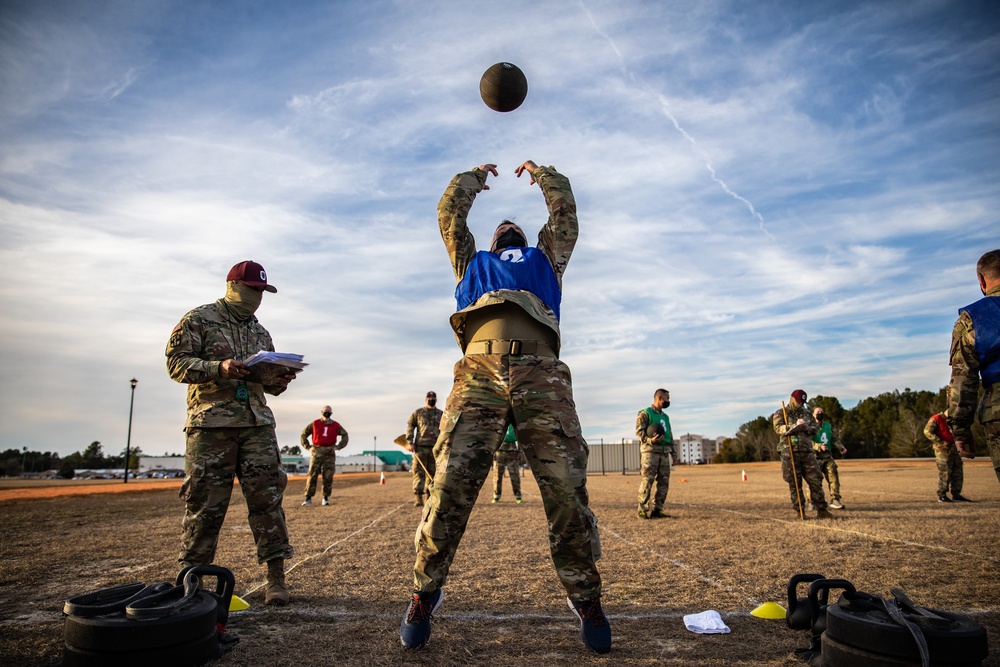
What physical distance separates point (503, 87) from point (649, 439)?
8.30 m

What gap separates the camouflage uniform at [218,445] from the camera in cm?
431

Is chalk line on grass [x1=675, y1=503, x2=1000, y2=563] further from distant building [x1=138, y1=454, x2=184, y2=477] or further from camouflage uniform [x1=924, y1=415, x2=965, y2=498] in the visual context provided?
distant building [x1=138, y1=454, x2=184, y2=477]

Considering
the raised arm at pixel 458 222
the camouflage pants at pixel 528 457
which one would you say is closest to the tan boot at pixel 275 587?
the camouflage pants at pixel 528 457

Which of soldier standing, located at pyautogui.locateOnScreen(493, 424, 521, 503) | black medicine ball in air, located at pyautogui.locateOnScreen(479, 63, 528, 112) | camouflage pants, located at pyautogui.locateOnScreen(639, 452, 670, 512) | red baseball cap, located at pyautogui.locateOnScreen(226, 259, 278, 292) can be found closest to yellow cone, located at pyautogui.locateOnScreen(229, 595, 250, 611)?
red baseball cap, located at pyautogui.locateOnScreen(226, 259, 278, 292)

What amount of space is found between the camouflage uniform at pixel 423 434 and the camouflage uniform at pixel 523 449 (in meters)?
10.1

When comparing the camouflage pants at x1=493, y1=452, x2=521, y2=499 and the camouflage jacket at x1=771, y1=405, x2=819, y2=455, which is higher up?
the camouflage jacket at x1=771, y1=405, x2=819, y2=455

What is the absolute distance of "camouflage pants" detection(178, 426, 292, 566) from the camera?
428 centimetres

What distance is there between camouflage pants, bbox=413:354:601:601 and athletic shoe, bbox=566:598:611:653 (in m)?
0.05

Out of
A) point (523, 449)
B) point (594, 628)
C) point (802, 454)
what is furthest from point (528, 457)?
point (802, 454)

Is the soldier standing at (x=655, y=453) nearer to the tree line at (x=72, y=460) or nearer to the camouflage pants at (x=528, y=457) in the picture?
the camouflage pants at (x=528, y=457)

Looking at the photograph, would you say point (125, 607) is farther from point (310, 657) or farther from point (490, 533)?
point (490, 533)

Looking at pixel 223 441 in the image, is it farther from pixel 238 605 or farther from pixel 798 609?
pixel 798 609

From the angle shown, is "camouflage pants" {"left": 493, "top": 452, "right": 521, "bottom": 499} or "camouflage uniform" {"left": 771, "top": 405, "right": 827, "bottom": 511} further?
"camouflage pants" {"left": 493, "top": 452, "right": 521, "bottom": 499}

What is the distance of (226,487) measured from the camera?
4461mm
